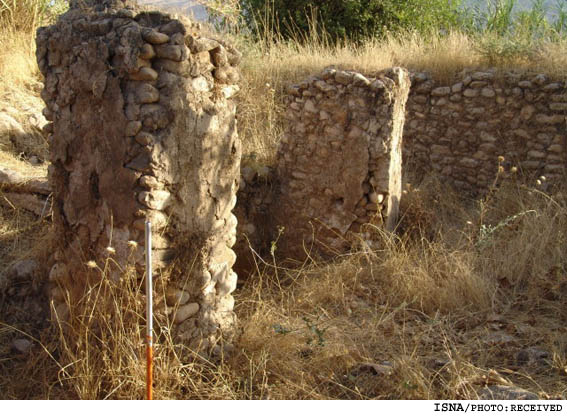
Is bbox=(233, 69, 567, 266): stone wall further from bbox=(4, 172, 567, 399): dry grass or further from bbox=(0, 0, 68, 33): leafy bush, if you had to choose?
bbox=(0, 0, 68, 33): leafy bush

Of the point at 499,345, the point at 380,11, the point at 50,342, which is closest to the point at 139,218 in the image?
the point at 50,342

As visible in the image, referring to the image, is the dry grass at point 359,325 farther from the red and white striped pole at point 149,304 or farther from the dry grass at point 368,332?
the red and white striped pole at point 149,304

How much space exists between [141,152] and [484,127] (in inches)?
192

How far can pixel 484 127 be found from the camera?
6641 millimetres

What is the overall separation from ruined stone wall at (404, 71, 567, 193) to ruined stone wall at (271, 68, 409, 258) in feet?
6.61

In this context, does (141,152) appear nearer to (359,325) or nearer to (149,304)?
(149,304)

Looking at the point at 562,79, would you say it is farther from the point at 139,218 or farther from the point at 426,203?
the point at 139,218

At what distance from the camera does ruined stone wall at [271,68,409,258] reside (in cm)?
473

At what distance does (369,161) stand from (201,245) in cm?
212

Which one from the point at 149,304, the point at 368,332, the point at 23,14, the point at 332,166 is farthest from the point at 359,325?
the point at 23,14

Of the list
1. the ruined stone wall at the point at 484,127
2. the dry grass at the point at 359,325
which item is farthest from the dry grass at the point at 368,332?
the ruined stone wall at the point at 484,127

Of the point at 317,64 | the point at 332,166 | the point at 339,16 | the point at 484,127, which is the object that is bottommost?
the point at 484,127

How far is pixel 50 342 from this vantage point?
3256 mm

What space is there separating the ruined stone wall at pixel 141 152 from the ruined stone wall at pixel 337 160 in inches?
69.9
